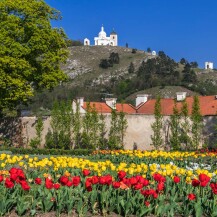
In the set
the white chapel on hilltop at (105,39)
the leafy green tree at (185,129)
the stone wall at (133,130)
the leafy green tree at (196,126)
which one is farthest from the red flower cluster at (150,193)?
the white chapel on hilltop at (105,39)

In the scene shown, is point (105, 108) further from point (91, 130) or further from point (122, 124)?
point (122, 124)

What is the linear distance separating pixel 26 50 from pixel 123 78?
64413 mm

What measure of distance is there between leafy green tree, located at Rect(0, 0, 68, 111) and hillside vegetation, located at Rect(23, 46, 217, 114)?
17.3 metres

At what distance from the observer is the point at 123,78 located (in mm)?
94938

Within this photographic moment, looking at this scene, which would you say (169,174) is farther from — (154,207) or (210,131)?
(210,131)

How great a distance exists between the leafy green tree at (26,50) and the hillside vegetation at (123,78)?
682 inches

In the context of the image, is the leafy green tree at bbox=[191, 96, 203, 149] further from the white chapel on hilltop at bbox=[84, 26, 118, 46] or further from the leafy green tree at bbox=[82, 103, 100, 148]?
the white chapel on hilltop at bbox=[84, 26, 118, 46]

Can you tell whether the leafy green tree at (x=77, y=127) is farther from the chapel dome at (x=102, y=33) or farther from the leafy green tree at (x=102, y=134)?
the chapel dome at (x=102, y=33)

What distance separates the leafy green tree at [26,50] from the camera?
101 feet

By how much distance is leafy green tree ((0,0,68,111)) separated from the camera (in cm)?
3080

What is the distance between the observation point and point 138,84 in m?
80.2

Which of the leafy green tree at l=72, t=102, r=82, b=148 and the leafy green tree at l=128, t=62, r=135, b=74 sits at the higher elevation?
the leafy green tree at l=128, t=62, r=135, b=74

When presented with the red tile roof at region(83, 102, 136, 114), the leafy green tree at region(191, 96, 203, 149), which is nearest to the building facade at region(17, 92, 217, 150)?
the leafy green tree at region(191, 96, 203, 149)

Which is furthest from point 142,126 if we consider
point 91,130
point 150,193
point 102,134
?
point 150,193
